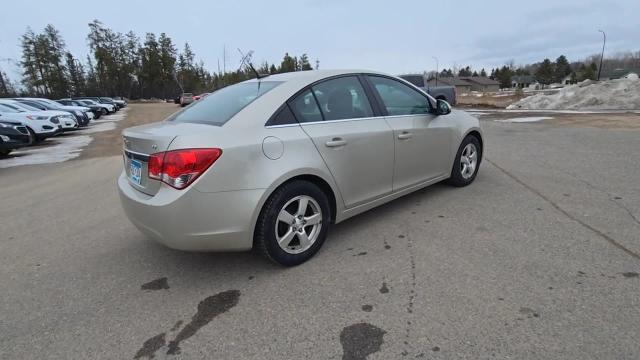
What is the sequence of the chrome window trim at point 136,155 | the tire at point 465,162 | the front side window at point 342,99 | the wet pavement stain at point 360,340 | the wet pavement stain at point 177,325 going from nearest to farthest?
the wet pavement stain at point 360,340, the wet pavement stain at point 177,325, the chrome window trim at point 136,155, the front side window at point 342,99, the tire at point 465,162

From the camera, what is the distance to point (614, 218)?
12.3ft

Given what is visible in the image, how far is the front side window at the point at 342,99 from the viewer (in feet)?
10.9

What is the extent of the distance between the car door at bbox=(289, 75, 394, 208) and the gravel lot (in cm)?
51

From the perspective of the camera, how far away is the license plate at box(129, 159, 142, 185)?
2907 mm

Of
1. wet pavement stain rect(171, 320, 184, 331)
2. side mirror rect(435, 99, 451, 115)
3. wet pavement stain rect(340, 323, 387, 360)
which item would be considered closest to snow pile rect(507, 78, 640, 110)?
side mirror rect(435, 99, 451, 115)

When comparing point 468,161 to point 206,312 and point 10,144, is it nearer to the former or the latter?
point 206,312

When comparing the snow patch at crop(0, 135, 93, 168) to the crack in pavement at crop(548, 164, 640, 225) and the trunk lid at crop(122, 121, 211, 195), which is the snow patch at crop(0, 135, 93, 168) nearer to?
the trunk lid at crop(122, 121, 211, 195)

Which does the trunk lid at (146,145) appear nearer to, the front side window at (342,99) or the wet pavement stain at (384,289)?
the front side window at (342,99)

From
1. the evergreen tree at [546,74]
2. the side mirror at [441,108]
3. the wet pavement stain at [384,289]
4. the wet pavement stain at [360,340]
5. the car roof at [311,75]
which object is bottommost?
the wet pavement stain at [360,340]

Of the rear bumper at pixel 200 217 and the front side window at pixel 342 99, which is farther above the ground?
the front side window at pixel 342 99

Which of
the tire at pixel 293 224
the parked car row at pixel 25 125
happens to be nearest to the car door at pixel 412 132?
the tire at pixel 293 224

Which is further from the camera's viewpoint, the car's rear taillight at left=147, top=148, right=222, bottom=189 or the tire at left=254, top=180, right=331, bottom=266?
the tire at left=254, top=180, right=331, bottom=266

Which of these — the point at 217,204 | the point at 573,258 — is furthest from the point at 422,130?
the point at 217,204


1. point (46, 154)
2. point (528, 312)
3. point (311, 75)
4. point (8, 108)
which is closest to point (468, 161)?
point (311, 75)
